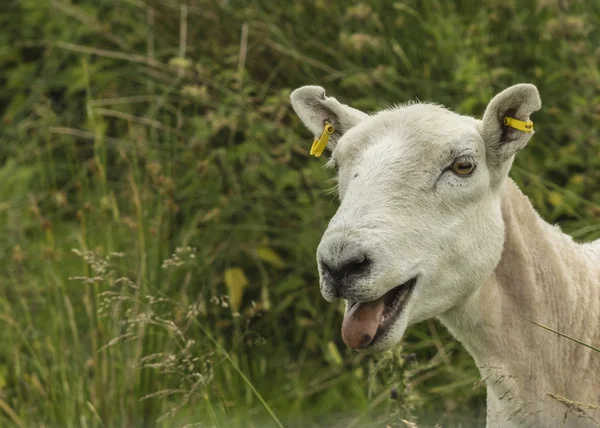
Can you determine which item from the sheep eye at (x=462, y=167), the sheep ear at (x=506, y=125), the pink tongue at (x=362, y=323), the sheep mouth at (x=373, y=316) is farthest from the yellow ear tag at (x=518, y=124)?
the pink tongue at (x=362, y=323)

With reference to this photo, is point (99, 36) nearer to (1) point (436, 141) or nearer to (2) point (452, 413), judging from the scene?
(2) point (452, 413)

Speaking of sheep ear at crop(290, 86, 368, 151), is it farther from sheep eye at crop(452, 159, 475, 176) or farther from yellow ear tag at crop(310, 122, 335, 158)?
sheep eye at crop(452, 159, 475, 176)

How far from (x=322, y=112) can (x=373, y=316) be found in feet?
3.33

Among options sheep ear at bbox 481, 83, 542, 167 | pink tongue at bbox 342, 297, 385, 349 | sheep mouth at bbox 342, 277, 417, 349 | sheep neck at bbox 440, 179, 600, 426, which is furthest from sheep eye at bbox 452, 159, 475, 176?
pink tongue at bbox 342, 297, 385, 349

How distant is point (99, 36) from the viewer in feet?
23.9

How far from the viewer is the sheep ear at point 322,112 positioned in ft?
11.6

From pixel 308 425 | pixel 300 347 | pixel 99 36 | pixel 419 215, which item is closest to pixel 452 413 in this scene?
pixel 308 425

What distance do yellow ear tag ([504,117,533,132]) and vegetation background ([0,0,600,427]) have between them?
4.75 ft

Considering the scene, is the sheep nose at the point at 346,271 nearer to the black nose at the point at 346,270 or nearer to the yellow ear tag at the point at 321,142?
the black nose at the point at 346,270

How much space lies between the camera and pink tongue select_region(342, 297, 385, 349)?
9.21 ft

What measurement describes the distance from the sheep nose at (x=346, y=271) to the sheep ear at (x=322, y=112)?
0.92 metres

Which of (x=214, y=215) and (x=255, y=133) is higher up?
(x=255, y=133)

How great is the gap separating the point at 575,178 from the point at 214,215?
1802mm

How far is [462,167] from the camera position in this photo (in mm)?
3061
